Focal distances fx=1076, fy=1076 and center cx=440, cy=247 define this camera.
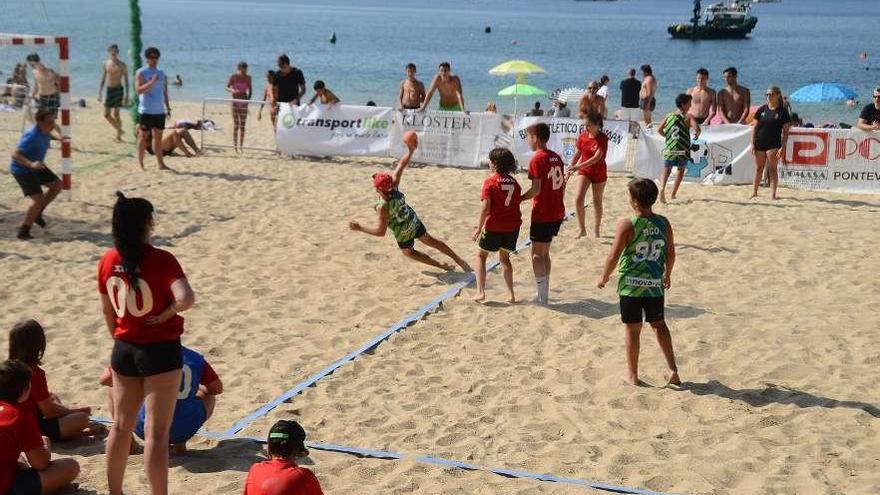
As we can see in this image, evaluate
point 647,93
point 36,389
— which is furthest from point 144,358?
point 647,93

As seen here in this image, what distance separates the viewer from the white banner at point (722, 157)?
1460 centimetres

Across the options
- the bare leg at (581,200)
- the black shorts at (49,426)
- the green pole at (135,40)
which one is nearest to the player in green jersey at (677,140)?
the bare leg at (581,200)

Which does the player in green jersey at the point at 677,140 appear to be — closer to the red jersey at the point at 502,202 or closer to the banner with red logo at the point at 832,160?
the banner with red logo at the point at 832,160

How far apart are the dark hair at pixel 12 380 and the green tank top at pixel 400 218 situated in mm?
4681

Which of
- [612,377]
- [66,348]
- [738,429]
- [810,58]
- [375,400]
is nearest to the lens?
[738,429]

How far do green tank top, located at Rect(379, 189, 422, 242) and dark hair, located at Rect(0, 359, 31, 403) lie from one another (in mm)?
4681

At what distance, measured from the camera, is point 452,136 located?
15.9 meters

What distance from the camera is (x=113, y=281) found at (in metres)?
4.64

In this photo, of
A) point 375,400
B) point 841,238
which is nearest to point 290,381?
point 375,400

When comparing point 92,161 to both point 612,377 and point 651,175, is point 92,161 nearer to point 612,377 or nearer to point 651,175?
point 651,175

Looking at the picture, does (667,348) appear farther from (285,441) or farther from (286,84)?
(286,84)

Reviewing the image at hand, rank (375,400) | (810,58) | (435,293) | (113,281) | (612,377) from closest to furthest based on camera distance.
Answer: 1. (113,281)
2. (375,400)
3. (612,377)
4. (435,293)
5. (810,58)

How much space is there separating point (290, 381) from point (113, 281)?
8.17ft

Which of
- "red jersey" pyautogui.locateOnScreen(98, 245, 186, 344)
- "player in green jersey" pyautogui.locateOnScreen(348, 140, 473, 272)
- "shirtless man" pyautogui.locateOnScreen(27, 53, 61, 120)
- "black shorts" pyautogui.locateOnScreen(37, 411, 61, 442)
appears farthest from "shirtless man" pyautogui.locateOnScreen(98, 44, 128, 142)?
"red jersey" pyautogui.locateOnScreen(98, 245, 186, 344)
